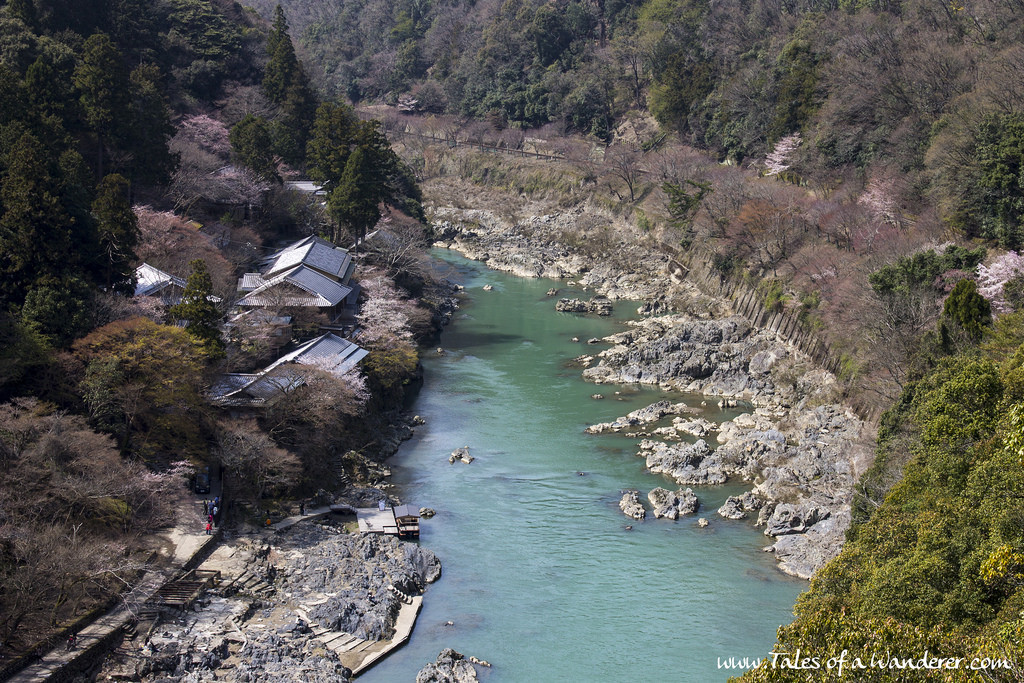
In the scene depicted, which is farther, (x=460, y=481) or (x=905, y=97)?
(x=905, y=97)

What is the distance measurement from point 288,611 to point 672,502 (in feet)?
30.0

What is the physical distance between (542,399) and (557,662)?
13.9 metres

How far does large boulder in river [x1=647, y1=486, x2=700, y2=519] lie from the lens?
2133 cm

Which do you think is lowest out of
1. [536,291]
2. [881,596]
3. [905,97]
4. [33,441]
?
[536,291]

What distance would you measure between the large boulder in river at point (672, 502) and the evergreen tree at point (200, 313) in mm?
10980

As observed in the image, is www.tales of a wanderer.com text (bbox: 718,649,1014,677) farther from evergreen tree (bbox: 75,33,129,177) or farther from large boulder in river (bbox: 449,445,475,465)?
evergreen tree (bbox: 75,33,129,177)

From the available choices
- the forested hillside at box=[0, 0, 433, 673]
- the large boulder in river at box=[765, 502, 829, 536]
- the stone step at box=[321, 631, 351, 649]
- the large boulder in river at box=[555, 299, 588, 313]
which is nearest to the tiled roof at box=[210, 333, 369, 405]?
the forested hillside at box=[0, 0, 433, 673]

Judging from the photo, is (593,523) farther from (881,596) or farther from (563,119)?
(563,119)

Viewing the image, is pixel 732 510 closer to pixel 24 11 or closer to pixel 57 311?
pixel 57 311

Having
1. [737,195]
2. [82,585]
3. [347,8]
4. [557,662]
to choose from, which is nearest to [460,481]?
[557,662]

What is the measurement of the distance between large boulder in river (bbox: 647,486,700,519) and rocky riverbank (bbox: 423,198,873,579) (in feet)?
0.13

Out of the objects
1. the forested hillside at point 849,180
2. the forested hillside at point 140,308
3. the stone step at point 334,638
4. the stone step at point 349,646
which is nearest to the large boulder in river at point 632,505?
the forested hillside at point 849,180

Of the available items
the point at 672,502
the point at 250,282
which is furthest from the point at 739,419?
the point at 250,282

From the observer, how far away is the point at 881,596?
11.9 metres
